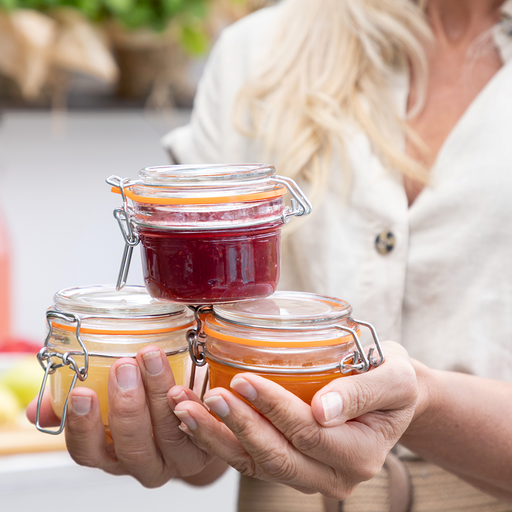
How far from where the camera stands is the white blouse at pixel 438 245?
730 mm

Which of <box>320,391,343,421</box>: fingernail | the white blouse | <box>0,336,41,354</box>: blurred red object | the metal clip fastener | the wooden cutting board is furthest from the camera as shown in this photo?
<box>0,336,41,354</box>: blurred red object

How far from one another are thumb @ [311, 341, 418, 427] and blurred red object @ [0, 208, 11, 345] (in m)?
1.06

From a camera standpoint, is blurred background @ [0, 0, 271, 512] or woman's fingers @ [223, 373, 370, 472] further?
blurred background @ [0, 0, 271, 512]

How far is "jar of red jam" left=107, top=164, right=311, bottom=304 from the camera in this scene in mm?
497

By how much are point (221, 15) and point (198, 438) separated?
1112mm

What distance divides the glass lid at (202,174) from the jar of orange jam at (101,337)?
117 millimetres

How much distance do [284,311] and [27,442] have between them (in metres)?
0.69

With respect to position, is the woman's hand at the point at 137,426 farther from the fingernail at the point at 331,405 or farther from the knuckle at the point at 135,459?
the fingernail at the point at 331,405

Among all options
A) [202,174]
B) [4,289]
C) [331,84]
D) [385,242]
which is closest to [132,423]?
[202,174]

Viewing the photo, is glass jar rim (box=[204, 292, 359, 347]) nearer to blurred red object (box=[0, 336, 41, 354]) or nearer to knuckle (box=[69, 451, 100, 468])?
knuckle (box=[69, 451, 100, 468])

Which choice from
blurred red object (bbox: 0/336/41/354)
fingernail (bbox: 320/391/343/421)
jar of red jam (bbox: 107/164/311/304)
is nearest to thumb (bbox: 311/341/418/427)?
fingernail (bbox: 320/391/343/421)

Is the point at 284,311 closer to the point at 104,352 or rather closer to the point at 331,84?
the point at 104,352

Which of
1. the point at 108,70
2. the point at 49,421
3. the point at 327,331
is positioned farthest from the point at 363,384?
the point at 108,70

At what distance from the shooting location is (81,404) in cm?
52
